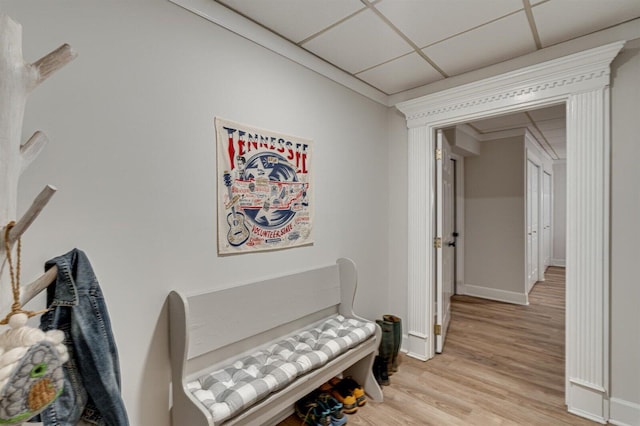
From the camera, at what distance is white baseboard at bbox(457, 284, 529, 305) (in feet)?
14.3

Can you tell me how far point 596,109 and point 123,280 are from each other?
9.59 feet

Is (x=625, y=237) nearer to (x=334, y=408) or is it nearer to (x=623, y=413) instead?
(x=623, y=413)

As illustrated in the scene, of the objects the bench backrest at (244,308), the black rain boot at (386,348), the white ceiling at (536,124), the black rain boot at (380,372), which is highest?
the white ceiling at (536,124)

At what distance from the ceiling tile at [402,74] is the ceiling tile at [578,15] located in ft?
2.51

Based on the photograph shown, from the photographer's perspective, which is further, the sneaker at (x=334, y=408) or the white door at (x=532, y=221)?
the white door at (x=532, y=221)

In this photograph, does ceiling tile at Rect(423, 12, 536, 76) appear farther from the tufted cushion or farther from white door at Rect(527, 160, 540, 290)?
white door at Rect(527, 160, 540, 290)

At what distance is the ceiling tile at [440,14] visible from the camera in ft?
5.69

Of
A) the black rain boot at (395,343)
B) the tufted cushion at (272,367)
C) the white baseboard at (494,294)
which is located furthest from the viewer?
the white baseboard at (494,294)

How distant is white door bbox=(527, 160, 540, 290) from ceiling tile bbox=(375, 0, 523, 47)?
3.49 meters

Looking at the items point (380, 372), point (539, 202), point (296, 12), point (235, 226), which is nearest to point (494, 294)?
point (539, 202)

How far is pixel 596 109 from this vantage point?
6.63ft

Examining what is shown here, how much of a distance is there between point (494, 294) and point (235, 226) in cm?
429

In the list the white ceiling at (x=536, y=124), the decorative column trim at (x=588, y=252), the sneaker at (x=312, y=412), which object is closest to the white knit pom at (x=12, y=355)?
the sneaker at (x=312, y=412)

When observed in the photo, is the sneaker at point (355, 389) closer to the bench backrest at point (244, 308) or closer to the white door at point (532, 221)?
the bench backrest at point (244, 308)
